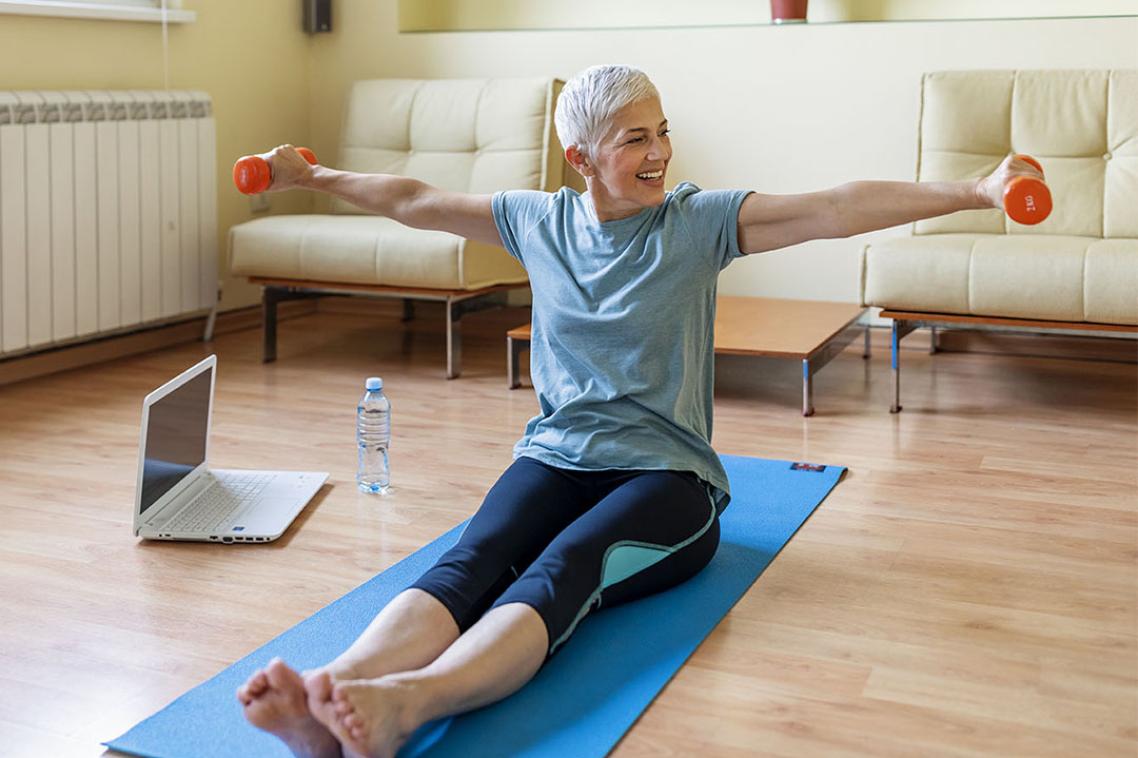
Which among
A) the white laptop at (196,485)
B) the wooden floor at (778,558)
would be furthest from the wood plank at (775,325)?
the white laptop at (196,485)

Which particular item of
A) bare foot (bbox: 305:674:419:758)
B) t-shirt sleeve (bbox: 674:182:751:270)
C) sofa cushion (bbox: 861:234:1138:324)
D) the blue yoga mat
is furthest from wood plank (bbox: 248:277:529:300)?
bare foot (bbox: 305:674:419:758)

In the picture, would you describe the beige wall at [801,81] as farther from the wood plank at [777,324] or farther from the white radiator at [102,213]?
the white radiator at [102,213]

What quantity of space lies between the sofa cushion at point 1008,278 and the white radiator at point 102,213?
2.20m

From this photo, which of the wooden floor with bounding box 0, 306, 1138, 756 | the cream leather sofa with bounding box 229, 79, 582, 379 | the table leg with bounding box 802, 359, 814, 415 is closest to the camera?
the wooden floor with bounding box 0, 306, 1138, 756

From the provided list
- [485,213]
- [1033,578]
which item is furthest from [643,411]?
[1033,578]

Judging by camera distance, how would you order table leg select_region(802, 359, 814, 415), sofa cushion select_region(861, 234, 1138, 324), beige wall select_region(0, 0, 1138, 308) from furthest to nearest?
beige wall select_region(0, 0, 1138, 308)
table leg select_region(802, 359, 814, 415)
sofa cushion select_region(861, 234, 1138, 324)

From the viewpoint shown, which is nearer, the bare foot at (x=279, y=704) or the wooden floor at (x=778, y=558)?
the bare foot at (x=279, y=704)

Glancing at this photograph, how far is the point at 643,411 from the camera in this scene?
2137 millimetres

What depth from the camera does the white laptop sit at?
96.9 inches

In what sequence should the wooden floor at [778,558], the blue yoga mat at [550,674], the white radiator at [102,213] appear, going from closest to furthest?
the blue yoga mat at [550,674], the wooden floor at [778,558], the white radiator at [102,213]

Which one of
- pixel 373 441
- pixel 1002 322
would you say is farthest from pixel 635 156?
pixel 1002 322

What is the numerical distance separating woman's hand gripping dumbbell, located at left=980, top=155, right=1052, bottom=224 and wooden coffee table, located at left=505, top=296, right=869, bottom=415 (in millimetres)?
1636

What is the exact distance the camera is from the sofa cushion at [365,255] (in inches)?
152

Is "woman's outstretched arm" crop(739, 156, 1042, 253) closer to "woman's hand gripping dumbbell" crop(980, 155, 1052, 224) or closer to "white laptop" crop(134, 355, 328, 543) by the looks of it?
"woman's hand gripping dumbbell" crop(980, 155, 1052, 224)
